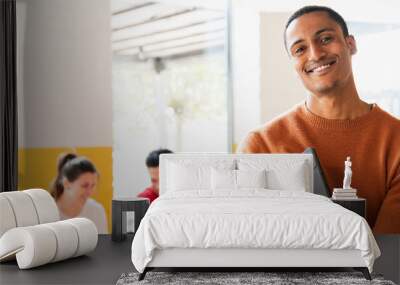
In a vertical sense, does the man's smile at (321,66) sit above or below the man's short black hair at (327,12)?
below

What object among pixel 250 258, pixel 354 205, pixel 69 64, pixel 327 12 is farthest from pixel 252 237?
pixel 69 64

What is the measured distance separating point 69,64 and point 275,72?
2.38 m

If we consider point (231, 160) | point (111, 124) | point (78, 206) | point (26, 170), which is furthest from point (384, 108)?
point (26, 170)

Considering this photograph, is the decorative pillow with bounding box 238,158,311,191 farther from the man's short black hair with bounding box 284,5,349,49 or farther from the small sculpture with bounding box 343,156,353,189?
the man's short black hair with bounding box 284,5,349,49

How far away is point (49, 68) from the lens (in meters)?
7.83

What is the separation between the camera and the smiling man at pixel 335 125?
24.2ft

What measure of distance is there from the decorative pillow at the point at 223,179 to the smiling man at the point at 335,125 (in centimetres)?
117

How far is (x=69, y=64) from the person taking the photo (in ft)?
25.7

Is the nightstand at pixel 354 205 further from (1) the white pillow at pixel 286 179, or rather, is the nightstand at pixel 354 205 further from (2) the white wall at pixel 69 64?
(2) the white wall at pixel 69 64

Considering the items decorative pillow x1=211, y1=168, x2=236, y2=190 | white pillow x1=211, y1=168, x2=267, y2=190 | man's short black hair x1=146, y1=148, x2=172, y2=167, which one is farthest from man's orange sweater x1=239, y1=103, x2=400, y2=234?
man's short black hair x1=146, y1=148, x2=172, y2=167

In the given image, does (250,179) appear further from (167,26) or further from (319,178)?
(167,26)

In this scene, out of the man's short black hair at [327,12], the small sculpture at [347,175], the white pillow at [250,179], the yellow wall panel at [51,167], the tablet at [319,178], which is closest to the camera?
the white pillow at [250,179]

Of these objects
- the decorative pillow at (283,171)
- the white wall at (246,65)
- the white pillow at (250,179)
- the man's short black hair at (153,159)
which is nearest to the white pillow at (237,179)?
the white pillow at (250,179)

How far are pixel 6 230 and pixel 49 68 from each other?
285 cm
